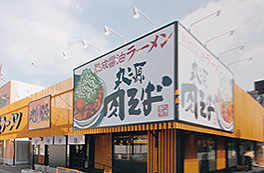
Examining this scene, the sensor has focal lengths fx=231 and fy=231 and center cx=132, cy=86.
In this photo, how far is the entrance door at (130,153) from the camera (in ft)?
40.1

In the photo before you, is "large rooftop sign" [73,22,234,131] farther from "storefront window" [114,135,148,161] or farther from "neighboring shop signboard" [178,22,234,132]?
"storefront window" [114,135,148,161]

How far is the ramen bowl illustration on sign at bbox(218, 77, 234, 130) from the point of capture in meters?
12.6

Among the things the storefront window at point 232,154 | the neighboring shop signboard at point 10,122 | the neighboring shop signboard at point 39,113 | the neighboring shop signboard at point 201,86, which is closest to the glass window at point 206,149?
the neighboring shop signboard at point 201,86

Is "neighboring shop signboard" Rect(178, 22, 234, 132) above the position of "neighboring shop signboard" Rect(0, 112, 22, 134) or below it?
above

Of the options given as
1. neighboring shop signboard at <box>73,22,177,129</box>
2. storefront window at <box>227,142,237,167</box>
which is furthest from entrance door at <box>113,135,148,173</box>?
storefront window at <box>227,142,237,167</box>

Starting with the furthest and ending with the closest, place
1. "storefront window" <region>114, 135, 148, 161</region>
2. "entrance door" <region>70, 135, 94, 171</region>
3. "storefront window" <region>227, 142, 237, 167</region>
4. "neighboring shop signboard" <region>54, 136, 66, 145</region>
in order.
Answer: "storefront window" <region>227, 142, 237, 167</region> < "neighboring shop signboard" <region>54, 136, 66, 145</region> < "entrance door" <region>70, 135, 94, 171</region> < "storefront window" <region>114, 135, 148, 161</region>

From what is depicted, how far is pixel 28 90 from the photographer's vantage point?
3569 centimetres

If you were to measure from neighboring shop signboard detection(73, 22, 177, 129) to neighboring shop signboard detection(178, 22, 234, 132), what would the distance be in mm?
510

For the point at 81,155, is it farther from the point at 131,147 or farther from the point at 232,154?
the point at 232,154

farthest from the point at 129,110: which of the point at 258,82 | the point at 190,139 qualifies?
the point at 258,82

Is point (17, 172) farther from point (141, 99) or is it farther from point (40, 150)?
point (141, 99)

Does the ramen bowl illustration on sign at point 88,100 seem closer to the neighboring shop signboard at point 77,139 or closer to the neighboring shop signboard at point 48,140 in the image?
the neighboring shop signboard at point 77,139

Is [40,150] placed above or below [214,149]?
below

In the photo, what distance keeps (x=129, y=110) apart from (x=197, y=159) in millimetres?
5419
